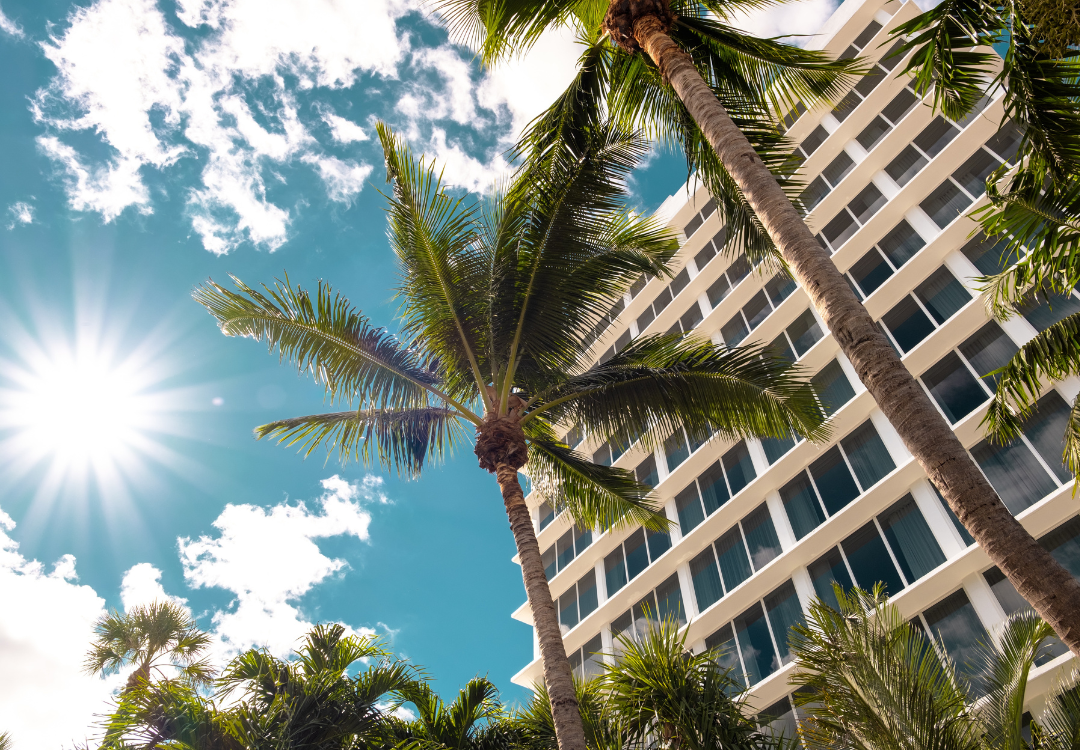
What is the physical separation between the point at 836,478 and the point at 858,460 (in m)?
0.77

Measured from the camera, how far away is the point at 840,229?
22125 millimetres

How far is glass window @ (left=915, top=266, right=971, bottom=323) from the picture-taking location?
17.5 metres

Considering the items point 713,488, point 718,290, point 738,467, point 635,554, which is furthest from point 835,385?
point 635,554

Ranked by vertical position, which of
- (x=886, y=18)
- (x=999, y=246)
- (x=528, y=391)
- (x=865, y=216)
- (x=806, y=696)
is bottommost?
(x=806, y=696)

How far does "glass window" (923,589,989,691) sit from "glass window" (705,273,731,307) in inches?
556

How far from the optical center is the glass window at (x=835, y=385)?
62.6ft

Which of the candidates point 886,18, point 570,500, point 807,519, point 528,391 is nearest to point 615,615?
point 807,519

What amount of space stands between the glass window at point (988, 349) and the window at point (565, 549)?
48.5 feet

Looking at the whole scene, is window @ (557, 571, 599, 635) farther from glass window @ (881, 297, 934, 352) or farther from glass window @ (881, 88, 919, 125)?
glass window @ (881, 88, 919, 125)

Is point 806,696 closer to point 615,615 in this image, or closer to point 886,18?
point 615,615

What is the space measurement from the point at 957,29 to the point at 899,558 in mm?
13682

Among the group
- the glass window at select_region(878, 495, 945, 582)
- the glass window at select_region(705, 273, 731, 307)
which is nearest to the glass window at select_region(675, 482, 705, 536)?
the glass window at select_region(878, 495, 945, 582)

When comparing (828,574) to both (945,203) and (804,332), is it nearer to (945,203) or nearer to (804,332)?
(804,332)

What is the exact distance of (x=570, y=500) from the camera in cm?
1029
